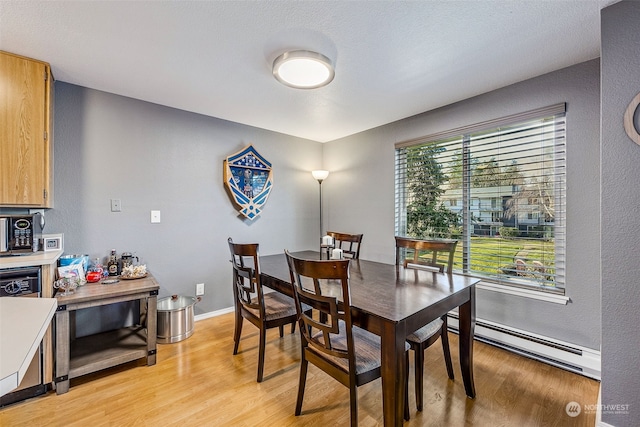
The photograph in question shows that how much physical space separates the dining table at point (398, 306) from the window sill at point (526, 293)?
787 mm

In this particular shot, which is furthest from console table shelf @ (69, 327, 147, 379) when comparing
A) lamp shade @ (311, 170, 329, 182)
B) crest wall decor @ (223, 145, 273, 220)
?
lamp shade @ (311, 170, 329, 182)

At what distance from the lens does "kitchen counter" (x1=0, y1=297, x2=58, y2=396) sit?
0.67 metres

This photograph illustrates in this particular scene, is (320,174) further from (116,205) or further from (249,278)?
(116,205)

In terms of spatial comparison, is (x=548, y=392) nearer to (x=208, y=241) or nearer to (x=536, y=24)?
(x=536, y=24)

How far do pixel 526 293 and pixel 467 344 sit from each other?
960mm

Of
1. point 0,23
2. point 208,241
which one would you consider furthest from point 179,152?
point 0,23

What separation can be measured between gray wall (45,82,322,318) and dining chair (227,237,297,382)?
1.05m

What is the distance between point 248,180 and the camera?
3.37 m

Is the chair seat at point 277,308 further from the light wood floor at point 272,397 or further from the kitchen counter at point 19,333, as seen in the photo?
the kitchen counter at point 19,333

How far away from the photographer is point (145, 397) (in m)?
1.79

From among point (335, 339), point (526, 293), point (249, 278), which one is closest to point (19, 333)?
point (249, 278)

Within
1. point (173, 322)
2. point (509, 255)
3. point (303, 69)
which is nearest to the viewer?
point (303, 69)

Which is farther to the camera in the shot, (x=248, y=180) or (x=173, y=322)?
(x=248, y=180)

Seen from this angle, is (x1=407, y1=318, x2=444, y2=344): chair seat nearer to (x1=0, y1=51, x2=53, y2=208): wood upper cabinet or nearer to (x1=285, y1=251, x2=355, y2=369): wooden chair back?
(x1=285, y1=251, x2=355, y2=369): wooden chair back
